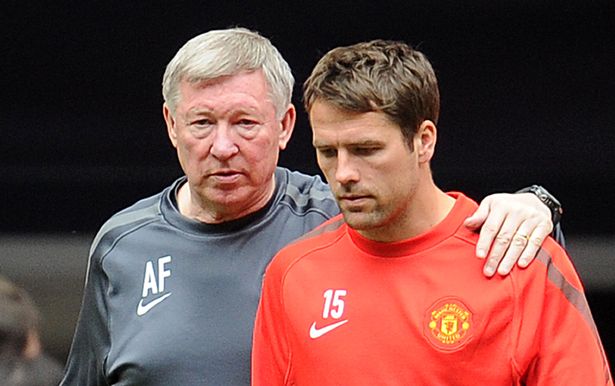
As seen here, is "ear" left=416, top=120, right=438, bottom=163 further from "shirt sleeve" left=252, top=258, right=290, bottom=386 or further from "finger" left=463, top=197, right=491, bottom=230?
"shirt sleeve" left=252, top=258, right=290, bottom=386

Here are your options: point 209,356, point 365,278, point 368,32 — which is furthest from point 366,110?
point 368,32

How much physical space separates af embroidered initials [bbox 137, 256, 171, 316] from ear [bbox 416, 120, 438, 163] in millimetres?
636

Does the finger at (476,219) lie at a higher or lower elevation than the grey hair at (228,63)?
lower

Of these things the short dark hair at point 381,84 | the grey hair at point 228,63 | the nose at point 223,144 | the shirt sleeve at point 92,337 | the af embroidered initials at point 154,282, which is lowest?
the shirt sleeve at point 92,337

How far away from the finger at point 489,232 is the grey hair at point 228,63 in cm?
54

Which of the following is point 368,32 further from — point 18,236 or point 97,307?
point 97,307

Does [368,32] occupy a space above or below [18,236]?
above

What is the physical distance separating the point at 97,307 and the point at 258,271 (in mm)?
375

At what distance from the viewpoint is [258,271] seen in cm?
317

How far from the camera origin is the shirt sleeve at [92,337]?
129 inches

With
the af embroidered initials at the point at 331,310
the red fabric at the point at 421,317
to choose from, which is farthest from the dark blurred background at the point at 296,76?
the af embroidered initials at the point at 331,310

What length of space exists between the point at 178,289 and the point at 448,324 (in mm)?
644

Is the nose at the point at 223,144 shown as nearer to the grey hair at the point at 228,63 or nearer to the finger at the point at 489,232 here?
the grey hair at the point at 228,63

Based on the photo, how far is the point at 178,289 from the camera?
318 centimetres
